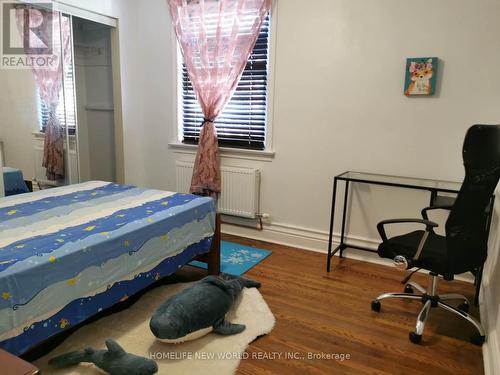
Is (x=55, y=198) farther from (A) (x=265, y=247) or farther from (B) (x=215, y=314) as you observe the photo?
(A) (x=265, y=247)

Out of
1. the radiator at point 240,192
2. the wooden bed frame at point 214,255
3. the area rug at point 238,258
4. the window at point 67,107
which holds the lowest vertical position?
the area rug at point 238,258

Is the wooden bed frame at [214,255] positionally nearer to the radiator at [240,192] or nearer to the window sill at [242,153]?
the radiator at [240,192]

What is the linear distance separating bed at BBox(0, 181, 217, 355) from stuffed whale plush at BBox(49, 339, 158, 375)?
0.16 metres

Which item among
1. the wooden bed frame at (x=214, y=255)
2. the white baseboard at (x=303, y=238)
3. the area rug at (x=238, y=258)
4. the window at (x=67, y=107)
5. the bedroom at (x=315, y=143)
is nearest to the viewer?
the bedroom at (x=315, y=143)

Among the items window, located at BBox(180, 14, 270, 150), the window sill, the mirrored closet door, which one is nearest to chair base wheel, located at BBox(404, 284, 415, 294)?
the window sill

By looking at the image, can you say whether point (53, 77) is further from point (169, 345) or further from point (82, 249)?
point (169, 345)

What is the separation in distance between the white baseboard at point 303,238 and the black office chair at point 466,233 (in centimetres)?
98

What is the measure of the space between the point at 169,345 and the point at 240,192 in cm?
191

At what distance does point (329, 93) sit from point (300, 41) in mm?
517

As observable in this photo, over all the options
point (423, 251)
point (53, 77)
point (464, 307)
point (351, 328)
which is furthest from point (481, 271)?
point (53, 77)

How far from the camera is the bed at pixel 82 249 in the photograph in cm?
152

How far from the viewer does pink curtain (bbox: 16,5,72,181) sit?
10.6 ft

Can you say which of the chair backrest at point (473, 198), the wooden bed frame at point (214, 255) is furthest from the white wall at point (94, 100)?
the chair backrest at point (473, 198)

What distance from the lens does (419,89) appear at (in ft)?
9.38
